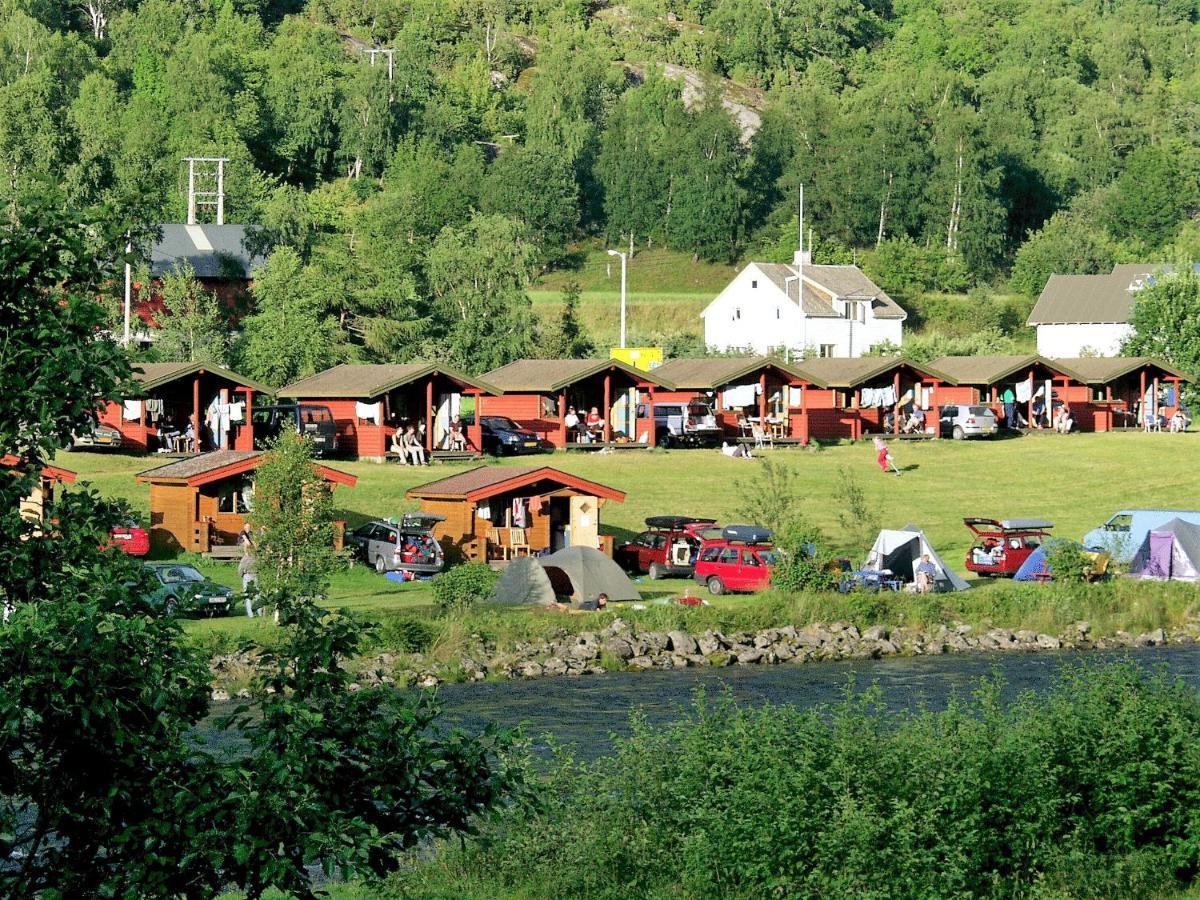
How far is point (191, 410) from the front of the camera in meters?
58.0

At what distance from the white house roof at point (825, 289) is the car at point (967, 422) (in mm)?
27259

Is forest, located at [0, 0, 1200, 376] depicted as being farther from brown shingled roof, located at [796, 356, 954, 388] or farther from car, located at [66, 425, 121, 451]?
brown shingled roof, located at [796, 356, 954, 388]

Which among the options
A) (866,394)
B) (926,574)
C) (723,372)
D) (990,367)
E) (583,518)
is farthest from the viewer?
(990,367)

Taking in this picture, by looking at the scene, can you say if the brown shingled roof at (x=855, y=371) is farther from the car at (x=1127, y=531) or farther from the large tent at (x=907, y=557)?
the large tent at (x=907, y=557)

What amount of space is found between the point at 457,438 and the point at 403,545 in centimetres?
1585

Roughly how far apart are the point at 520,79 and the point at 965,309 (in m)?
72.9

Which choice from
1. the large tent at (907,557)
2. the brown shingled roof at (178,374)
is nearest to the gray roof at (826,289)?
the brown shingled roof at (178,374)

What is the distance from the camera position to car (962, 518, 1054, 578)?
45094 millimetres

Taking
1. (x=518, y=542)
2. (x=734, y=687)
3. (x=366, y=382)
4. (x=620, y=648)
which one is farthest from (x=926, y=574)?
(x=366, y=382)

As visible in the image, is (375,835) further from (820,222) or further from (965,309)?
(820,222)

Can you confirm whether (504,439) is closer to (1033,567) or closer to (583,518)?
(583,518)

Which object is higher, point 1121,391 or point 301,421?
point 1121,391

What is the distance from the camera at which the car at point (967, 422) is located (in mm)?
67500

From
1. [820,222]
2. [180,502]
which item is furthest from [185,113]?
[180,502]
